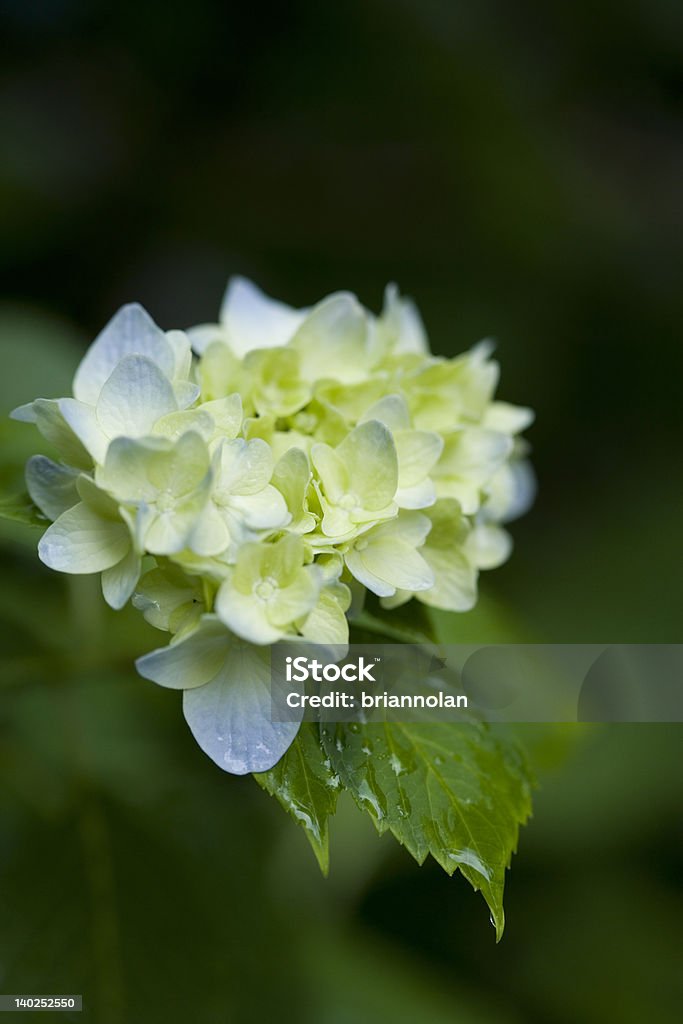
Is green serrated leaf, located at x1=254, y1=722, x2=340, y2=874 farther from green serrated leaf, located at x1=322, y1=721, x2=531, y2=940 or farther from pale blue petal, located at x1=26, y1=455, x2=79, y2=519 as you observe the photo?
pale blue petal, located at x1=26, y1=455, x2=79, y2=519

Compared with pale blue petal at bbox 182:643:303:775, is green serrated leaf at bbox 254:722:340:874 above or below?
below

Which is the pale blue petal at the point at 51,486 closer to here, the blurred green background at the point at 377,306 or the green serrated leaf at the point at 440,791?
the green serrated leaf at the point at 440,791

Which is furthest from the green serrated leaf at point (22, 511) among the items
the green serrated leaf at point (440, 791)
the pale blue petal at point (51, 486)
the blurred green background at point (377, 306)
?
the blurred green background at point (377, 306)

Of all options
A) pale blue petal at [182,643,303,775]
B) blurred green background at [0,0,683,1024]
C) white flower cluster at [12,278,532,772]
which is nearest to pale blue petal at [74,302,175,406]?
white flower cluster at [12,278,532,772]

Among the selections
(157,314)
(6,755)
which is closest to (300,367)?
(6,755)

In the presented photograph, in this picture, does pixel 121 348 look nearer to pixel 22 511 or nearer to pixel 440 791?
pixel 22 511

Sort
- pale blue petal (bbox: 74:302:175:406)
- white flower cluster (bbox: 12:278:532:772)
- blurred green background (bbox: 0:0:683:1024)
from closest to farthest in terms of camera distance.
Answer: white flower cluster (bbox: 12:278:532:772)
pale blue petal (bbox: 74:302:175:406)
blurred green background (bbox: 0:0:683:1024)
